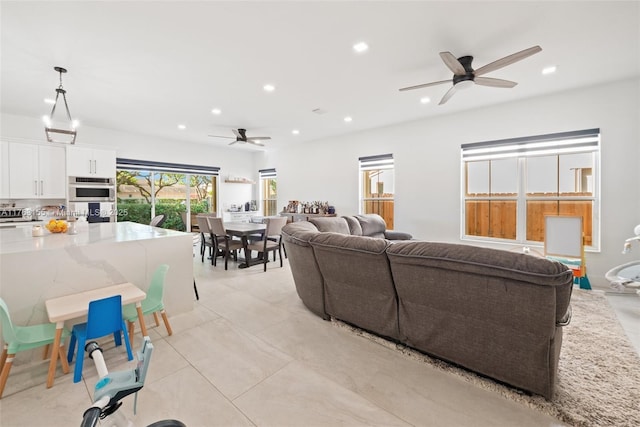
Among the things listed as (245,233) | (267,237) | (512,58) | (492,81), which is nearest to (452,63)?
(512,58)

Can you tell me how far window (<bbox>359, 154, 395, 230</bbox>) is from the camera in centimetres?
612

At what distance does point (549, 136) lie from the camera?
14.0ft

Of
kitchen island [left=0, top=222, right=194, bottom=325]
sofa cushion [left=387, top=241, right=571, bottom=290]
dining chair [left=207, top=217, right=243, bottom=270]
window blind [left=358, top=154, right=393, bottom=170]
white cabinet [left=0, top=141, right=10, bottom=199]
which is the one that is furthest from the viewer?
window blind [left=358, top=154, right=393, bottom=170]

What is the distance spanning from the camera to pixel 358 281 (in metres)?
2.38

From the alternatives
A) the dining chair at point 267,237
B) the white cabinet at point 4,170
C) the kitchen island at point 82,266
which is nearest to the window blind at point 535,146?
the dining chair at point 267,237

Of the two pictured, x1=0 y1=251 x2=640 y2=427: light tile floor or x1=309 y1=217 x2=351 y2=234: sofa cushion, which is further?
x1=309 y1=217 x2=351 y2=234: sofa cushion

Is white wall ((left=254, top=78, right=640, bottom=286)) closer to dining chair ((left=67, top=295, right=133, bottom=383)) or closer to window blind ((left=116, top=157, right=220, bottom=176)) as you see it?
window blind ((left=116, top=157, right=220, bottom=176))

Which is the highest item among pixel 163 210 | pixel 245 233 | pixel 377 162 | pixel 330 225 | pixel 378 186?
pixel 377 162

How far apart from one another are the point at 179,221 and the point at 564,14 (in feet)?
26.3

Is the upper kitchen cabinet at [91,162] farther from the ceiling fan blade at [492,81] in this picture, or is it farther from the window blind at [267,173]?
the ceiling fan blade at [492,81]

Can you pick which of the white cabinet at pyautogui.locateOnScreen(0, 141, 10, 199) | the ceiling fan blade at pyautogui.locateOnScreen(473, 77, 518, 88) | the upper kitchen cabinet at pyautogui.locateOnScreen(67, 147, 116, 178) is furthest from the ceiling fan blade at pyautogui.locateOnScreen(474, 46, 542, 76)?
the white cabinet at pyautogui.locateOnScreen(0, 141, 10, 199)

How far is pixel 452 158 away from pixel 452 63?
8.86ft

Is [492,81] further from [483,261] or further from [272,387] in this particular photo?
[272,387]

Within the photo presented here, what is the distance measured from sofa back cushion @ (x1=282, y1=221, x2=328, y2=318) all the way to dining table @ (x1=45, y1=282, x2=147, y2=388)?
4.46 ft
